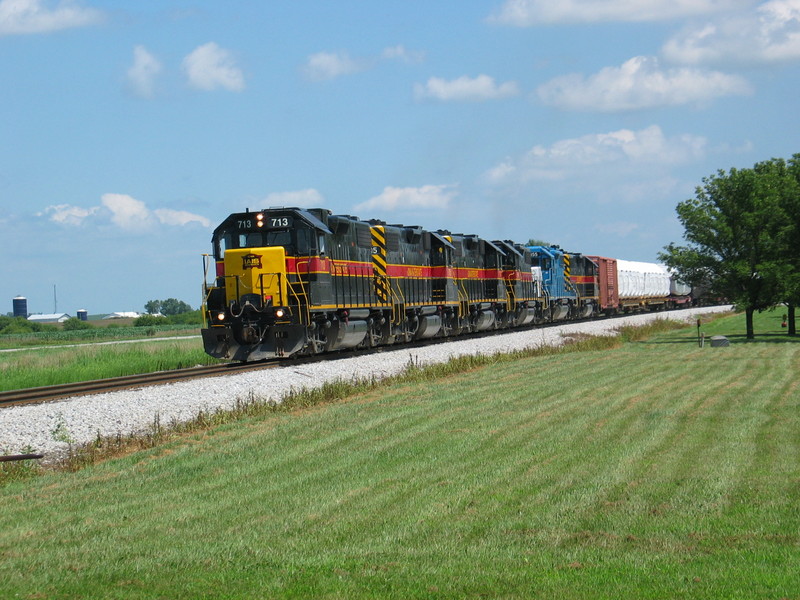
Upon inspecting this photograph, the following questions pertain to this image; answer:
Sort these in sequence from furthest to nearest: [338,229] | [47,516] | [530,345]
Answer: [530,345] → [338,229] → [47,516]

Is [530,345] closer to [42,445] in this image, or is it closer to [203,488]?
[42,445]

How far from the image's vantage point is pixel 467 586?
19.2ft

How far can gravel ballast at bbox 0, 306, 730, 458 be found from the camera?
1322cm

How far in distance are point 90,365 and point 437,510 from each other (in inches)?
859

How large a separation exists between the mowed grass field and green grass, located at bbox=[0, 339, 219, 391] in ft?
42.6

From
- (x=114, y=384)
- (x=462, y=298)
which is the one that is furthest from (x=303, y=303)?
(x=462, y=298)

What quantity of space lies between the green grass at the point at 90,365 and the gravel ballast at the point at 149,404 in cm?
622

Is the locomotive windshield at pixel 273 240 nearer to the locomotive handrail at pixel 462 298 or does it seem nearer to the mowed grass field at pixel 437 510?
the mowed grass field at pixel 437 510

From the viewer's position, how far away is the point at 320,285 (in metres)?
24.5

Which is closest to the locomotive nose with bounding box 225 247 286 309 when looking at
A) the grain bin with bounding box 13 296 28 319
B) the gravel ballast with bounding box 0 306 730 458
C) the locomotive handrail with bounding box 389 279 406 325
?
the gravel ballast with bounding box 0 306 730 458

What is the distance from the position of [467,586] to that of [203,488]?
12.8 feet

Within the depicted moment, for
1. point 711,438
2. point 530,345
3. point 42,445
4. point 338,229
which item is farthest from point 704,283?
point 42,445

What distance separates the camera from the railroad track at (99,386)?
58.5 feet

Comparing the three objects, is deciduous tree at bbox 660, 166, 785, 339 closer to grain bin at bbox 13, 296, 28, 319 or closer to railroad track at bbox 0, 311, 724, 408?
railroad track at bbox 0, 311, 724, 408
